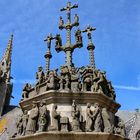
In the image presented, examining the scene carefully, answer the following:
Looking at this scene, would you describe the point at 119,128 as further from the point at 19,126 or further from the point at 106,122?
the point at 19,126

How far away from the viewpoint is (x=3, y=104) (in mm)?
49500

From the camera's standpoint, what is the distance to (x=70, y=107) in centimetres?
1005

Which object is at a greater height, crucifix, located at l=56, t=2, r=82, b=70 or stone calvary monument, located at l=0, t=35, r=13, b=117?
stone calvary monument, located at l=0, t=35, r=13, b=117

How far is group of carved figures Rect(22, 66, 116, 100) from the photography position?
411 inches

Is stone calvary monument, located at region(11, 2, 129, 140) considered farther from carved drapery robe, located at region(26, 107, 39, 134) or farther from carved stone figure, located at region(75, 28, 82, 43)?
carved stone figure, located at region(75, 28, 82, 43)

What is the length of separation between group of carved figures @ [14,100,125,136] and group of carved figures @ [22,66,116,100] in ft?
2.08

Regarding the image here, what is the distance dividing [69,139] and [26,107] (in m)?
2.33

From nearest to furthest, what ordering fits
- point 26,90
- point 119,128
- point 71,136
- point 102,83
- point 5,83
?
point 71,136, point 119,128, point 102,83, point 26,90, point 5,83

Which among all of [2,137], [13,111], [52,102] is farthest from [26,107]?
[13,111]

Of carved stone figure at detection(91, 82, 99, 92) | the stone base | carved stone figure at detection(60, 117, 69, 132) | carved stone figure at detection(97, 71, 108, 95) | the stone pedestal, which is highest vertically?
carved stone figure at detection(97, 71, 108, 95)

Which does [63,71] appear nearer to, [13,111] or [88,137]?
[88,137]

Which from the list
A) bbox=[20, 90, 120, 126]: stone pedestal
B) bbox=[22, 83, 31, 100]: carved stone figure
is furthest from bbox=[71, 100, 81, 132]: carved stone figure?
bbox=[22, 83, 31, 100]: carved stone figure

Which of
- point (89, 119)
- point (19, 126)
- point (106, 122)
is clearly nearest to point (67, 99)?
point (89, 119)

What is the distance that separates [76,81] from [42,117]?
5.81ft
